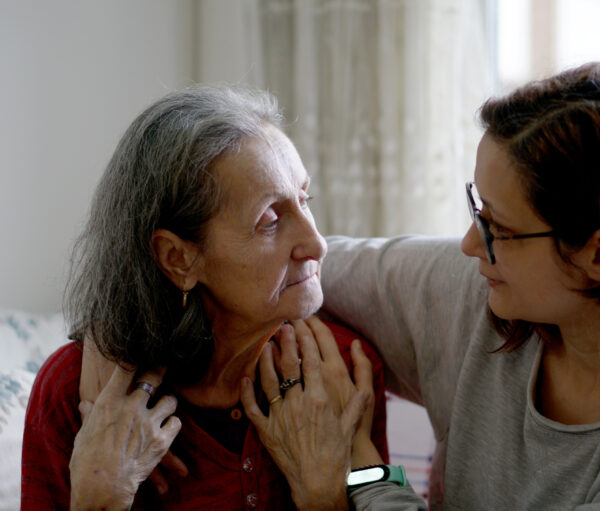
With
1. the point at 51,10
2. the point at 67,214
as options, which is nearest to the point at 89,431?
the point at 67,214

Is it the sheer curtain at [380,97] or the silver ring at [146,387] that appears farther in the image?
the sheer curtain at [380,97]

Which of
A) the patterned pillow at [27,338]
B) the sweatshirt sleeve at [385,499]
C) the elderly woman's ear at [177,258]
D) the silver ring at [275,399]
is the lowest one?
the sweatshirt sleeve at [385,499]

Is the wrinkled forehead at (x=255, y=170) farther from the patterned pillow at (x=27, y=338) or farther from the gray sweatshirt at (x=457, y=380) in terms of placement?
the patterned pillow at (x=27, y=338)

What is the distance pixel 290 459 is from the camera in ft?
4.44

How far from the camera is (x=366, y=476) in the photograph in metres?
1.33

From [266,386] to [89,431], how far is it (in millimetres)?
347

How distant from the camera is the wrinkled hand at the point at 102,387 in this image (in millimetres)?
1345

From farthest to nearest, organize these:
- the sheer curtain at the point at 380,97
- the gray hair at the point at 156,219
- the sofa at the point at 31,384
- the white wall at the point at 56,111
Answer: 1. the sheer curtain at the point at 380,97
2. the white wall at the point at 56,111
3. the sofa at the point at 31,384
4. the gray hair at the point at 156,219

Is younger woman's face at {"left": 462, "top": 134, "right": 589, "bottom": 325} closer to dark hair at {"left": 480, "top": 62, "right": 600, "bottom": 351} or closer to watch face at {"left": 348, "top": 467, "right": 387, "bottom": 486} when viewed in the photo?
dark hair at {"left": 480, "top": 62, "right": 600, "bottom": 351}

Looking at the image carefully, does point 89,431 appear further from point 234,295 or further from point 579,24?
point 579,24

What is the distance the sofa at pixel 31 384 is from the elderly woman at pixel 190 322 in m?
0.29

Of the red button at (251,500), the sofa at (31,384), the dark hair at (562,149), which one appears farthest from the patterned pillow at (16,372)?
the dark hair at (562,149)

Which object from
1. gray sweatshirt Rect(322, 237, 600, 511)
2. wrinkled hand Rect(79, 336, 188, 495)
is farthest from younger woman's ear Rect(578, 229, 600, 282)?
wrinkled hand Rect(79, 336, 188, 495)

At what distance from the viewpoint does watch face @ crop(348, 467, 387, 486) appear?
1.33 meters
